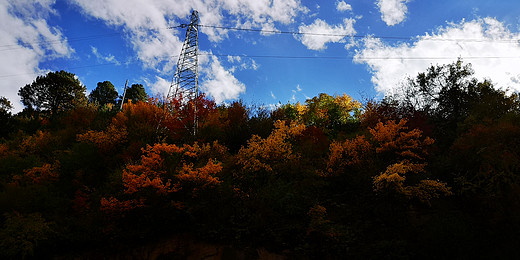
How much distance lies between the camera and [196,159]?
10977mm

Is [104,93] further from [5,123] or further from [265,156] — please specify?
[265,156]

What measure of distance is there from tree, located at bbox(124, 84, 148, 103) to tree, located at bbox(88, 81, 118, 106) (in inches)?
238

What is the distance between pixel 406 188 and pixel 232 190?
6539mm

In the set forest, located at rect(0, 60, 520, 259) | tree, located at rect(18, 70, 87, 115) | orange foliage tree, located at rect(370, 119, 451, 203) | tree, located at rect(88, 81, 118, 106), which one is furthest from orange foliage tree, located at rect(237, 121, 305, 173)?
tree, located at rect(88, 81, 118, 106)

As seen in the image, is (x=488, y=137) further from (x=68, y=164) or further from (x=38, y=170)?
(x=38, y=170)

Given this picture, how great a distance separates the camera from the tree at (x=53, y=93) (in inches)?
1383

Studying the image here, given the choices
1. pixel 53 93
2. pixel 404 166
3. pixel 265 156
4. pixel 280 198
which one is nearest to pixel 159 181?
pixel 280 198

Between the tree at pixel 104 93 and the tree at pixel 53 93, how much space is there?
11.1 m

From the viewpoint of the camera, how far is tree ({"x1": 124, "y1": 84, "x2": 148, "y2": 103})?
43.5 m

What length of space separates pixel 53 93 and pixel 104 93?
12.6 meters

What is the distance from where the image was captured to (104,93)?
47.7 m

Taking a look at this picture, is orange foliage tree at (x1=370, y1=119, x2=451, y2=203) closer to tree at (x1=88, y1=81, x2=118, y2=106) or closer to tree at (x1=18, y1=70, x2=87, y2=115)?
tree at (x1=18, y1=70, x2=87, y2=115)

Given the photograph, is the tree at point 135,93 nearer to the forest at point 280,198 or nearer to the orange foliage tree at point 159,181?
the forest at point 280,198

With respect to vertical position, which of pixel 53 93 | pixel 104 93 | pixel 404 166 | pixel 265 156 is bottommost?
pixel 404 166
